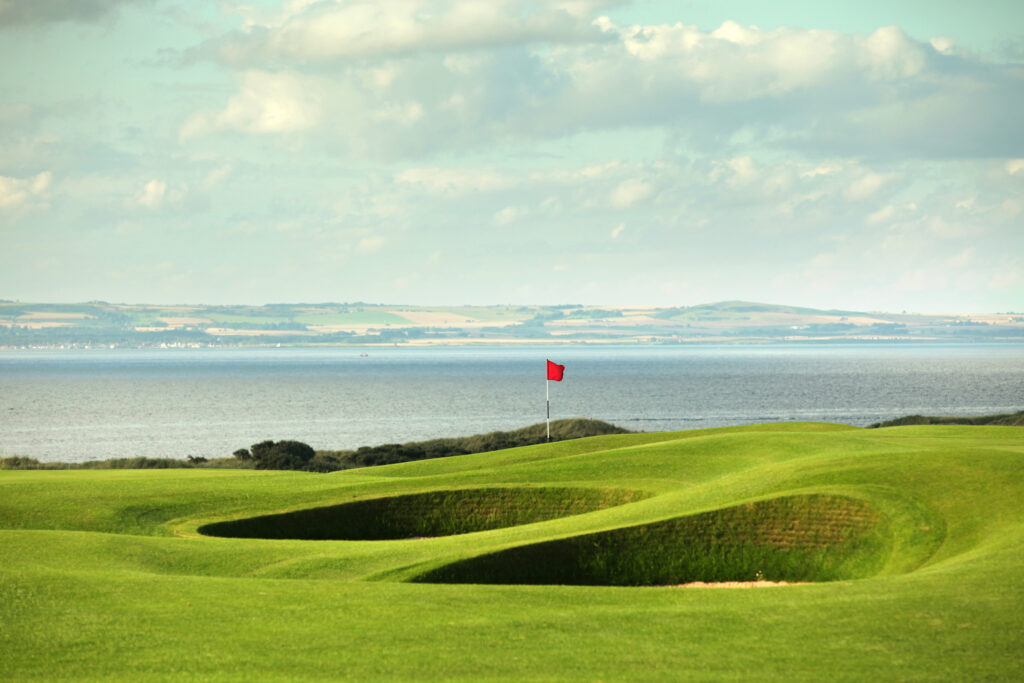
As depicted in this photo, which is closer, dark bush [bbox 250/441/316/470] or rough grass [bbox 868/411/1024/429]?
dark bush [bbox 250/441/316/470]

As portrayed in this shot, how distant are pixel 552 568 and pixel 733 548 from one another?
347cm

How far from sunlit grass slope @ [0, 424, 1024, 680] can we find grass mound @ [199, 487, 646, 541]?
0.17ft

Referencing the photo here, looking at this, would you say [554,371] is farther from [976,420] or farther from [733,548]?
[976,420]

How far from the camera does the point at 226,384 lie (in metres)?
156

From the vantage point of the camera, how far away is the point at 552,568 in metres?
15.7

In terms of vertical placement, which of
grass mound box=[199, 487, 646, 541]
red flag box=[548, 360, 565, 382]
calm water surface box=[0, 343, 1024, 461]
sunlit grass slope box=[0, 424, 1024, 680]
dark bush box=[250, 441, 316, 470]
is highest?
red flag box=[548, 360, 565, 382]

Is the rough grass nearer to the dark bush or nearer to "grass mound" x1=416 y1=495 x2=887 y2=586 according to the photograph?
the dark bush

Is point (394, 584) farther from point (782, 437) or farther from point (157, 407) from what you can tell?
point (157, 407)

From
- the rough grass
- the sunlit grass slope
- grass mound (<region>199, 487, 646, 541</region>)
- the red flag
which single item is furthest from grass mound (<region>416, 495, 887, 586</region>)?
the rough grass

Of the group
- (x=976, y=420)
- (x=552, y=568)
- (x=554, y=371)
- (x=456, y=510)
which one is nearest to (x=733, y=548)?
(x=552, y=568)

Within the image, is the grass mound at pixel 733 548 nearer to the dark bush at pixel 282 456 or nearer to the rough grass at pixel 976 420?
the dark bush at pixel 282 456

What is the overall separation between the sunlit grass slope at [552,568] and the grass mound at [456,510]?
0.17ft

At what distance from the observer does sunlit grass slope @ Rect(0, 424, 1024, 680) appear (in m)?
8.82

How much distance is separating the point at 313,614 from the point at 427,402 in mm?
101270
